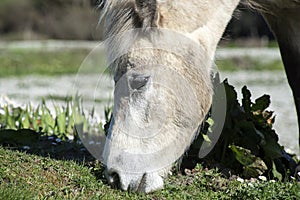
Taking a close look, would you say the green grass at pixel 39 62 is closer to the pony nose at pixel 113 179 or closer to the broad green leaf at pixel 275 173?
the broad green leaf at pixel 275 173

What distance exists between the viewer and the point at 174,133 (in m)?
4.17

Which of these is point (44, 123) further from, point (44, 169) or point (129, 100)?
point (129, 100)

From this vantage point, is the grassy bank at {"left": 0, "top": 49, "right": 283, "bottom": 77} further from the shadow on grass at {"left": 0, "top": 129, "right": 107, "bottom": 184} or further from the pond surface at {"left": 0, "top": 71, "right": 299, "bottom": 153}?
the shadow on grass at {"left": 0, "top": 129, "right": 107, "bottom": 184}

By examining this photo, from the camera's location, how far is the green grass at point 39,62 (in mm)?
20622

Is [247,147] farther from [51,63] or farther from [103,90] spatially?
[51,63]

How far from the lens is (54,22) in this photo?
36.6 metres

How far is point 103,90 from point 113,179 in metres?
11.7

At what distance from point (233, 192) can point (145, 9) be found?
1410 millimetres

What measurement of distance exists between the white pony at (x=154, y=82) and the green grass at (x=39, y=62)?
51.3 feet

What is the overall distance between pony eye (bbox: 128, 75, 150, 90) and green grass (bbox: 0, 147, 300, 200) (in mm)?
682

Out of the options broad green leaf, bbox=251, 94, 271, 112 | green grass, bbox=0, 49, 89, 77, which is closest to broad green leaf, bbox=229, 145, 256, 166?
broad green leaf, bbox=251, 94, 271, 112

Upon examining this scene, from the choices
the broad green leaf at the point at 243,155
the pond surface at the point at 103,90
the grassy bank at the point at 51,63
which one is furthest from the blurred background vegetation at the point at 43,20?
the broad green leaf at the point at 243,155

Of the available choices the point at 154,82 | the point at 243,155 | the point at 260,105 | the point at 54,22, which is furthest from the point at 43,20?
the point at 154,82

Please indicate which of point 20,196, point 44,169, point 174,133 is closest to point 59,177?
point 44,169
